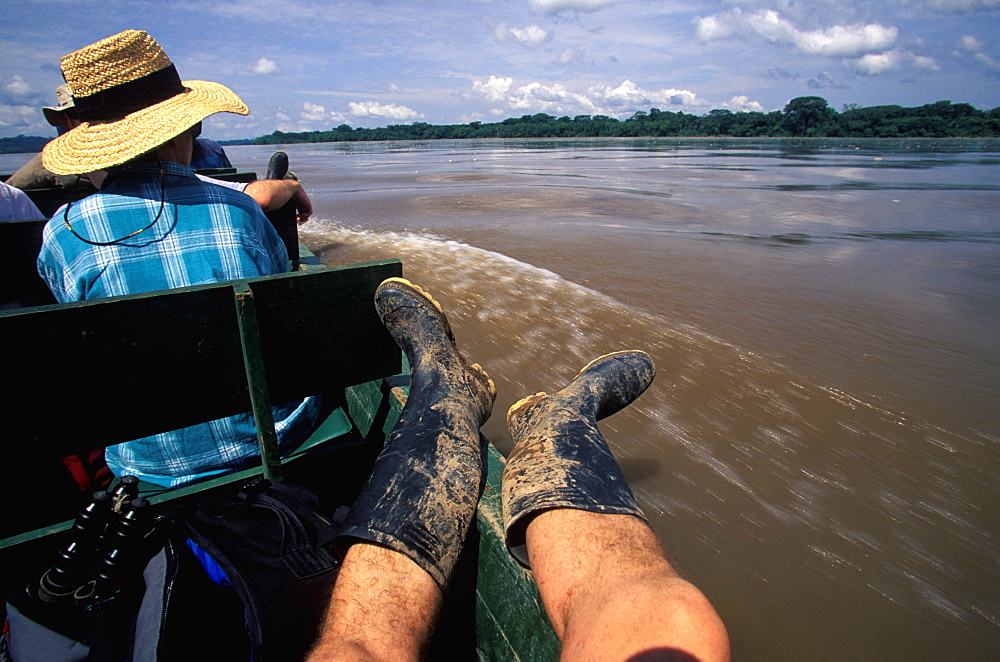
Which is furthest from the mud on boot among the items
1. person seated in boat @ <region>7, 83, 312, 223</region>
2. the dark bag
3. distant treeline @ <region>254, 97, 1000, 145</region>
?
distant treeline @ <region>254, 97, 1000, 145</region>

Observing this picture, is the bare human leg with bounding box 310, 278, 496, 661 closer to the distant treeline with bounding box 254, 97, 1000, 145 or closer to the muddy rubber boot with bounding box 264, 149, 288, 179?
the muddy rubber boot with bounding box 264, 149, 288, 179

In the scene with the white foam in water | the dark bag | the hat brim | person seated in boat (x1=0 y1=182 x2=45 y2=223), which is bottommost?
the white foam in water

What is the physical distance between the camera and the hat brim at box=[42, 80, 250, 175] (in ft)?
5.24

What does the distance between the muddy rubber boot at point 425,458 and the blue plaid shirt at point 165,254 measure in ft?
1.73

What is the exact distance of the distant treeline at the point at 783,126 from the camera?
61.9 m

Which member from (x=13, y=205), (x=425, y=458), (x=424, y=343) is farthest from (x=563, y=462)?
(x=13, y=205)

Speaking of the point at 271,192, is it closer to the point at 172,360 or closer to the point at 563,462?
the point at 172,360

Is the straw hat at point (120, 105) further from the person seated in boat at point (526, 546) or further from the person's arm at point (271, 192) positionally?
the person's arm at point (271, 192)

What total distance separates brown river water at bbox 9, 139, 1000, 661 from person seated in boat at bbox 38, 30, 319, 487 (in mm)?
1564

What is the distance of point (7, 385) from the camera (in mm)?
1338

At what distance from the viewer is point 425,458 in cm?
141

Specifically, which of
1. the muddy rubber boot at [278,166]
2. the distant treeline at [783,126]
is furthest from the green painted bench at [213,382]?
the distant treeline at [783,126]

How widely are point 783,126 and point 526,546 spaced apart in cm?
8859

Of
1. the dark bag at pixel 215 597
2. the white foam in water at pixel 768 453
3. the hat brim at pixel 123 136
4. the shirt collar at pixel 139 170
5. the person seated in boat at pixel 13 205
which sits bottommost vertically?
the white foam in water at pixel 768 453
